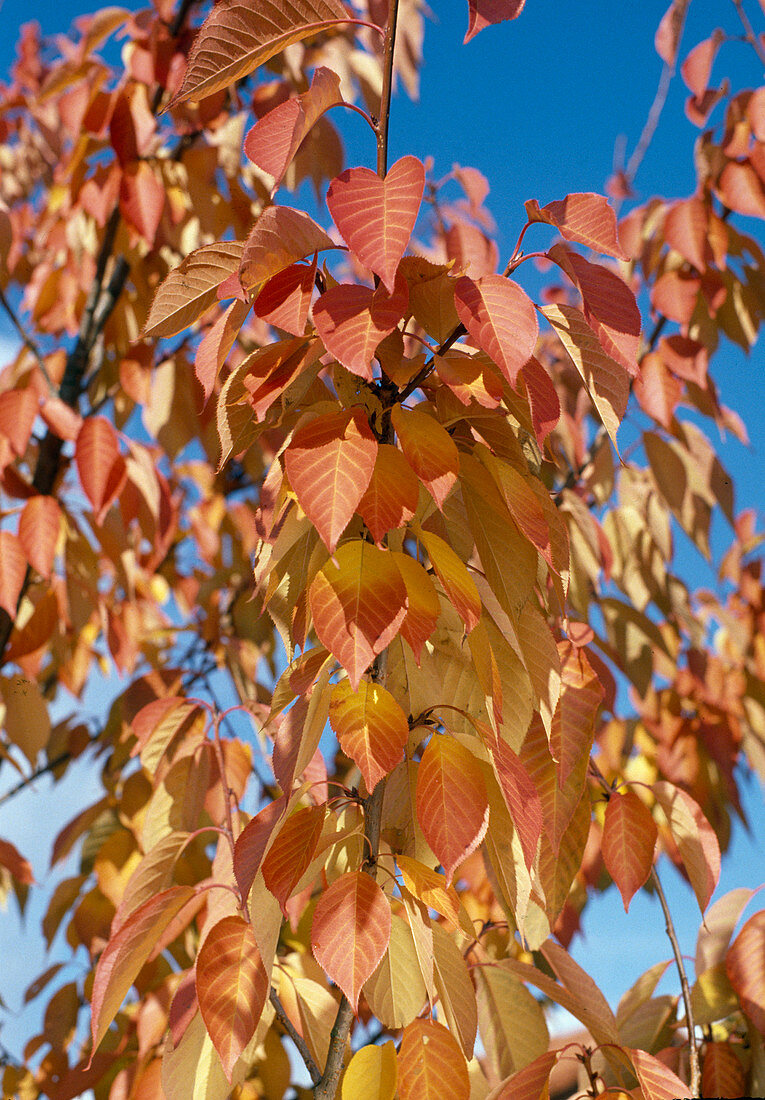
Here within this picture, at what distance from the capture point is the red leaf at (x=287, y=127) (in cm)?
49

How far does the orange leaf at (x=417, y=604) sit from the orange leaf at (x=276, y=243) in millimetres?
160

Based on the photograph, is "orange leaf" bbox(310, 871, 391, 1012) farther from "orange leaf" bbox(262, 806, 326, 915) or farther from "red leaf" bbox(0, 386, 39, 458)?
"red leaf" bbox(0, 386, 39, 458)

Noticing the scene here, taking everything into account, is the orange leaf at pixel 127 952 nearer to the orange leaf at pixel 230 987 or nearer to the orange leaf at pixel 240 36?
the orange leaf at pixel 230 987

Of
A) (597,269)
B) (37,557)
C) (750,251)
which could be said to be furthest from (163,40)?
(597,269)

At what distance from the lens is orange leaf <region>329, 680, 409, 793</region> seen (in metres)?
0.48

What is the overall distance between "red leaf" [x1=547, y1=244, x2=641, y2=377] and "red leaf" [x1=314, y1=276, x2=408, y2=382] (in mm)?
96

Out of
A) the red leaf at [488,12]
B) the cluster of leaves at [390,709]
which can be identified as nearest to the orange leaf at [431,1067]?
the cluster of leaves at [390,709]

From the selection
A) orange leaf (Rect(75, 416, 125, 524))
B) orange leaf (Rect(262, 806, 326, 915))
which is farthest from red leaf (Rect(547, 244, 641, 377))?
orange leaf (Rect(75, 416, 125, 524))

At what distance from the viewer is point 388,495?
50cm

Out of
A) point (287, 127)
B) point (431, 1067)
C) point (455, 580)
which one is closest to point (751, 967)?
point (431, 1067)

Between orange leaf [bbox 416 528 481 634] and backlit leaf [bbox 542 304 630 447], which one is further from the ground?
backlit leaf [bbox 542 304 630 447]

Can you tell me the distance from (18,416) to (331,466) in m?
0.93

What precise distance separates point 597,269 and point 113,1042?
3.43 ft

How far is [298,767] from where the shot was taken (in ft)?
1.61
